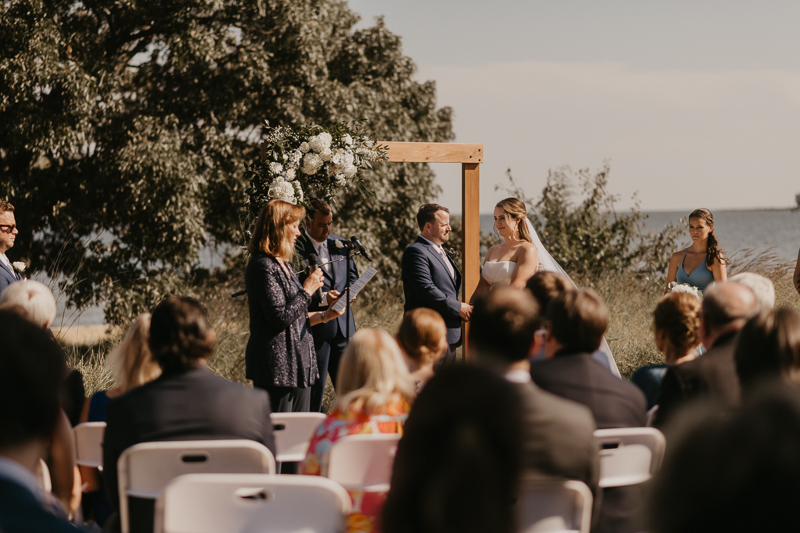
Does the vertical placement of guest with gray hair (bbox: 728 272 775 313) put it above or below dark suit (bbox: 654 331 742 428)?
above

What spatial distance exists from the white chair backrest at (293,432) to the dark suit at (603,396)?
962 mm

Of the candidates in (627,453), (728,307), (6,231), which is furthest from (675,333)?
(6,231)

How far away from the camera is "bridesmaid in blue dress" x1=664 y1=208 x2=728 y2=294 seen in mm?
5535

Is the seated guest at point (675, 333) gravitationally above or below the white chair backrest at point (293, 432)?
above

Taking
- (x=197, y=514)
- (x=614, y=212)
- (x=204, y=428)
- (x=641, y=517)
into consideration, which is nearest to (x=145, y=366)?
(x=204, y=428)

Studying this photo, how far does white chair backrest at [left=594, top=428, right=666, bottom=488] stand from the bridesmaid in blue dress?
3.45 meters

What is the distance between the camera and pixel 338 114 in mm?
11086

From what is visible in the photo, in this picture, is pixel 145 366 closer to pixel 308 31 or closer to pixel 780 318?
pixel 780 318

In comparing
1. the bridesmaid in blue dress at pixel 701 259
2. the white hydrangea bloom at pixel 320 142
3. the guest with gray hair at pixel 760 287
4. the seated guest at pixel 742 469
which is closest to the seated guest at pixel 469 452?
the seated guest at pixel 742 469

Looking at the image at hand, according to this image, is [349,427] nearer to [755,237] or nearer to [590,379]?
[590,379]

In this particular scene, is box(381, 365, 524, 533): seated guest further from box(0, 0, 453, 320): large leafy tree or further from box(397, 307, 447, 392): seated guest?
box(0, 0, 453, 320): large leafy tree

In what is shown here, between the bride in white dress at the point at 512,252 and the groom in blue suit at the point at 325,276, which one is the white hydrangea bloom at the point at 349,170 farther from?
the bride in white dress at the point at 512,252

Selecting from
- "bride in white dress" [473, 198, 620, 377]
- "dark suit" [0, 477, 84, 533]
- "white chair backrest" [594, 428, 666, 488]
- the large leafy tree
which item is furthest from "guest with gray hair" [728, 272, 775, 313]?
the large leafy tree

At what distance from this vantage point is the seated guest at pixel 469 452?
90 centimetres
